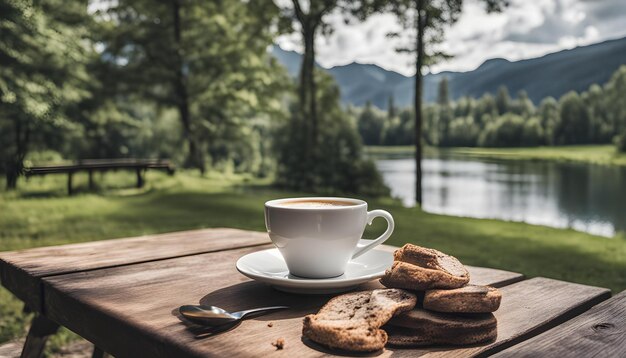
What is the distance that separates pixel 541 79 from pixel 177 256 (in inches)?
1113

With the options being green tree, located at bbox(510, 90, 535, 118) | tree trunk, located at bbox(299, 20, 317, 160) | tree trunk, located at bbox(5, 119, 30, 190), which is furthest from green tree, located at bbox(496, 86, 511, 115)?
tree trunk, located at bbox(5, 119, 30, 190)

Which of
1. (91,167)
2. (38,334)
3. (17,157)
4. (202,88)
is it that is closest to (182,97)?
(202,88)

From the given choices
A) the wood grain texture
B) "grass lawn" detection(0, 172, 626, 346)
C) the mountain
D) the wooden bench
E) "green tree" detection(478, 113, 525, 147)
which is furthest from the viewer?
"green tree" detection(478, 113, 525, 147)

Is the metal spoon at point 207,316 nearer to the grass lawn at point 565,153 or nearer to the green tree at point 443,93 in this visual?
the grass lawn at point 565,153

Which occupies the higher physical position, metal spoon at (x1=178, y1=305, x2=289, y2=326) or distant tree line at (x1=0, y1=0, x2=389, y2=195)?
distant tree line at (x1=0, y1=0, x2=389, y2=195)

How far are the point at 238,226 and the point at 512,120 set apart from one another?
29.0 metres

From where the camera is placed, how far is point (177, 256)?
1611 mm

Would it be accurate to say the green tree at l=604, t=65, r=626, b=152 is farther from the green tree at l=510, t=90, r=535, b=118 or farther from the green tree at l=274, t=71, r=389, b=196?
the green tree at l=274, t=71, r=389, b=196

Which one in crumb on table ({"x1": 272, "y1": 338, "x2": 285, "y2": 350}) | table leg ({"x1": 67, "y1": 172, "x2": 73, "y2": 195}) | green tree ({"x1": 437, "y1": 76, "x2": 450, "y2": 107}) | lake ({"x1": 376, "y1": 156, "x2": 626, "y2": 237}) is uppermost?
green tree ({"x1": 437, "y1": 76, "x2": 450, "y2": 107})

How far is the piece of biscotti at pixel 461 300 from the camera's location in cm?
94

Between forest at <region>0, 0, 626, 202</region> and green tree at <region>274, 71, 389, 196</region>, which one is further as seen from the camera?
green tree at <region>274, 71, 389, 196</region>

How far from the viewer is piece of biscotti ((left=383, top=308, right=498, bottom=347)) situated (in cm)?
89

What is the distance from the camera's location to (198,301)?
1.12 m

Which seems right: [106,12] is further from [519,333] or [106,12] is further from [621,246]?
[519,333]
